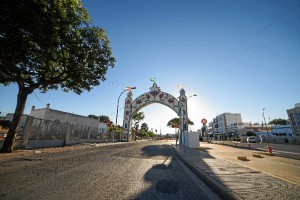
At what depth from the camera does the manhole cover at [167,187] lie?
438 centimetres

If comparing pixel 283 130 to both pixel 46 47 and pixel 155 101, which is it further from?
pixel 46 47

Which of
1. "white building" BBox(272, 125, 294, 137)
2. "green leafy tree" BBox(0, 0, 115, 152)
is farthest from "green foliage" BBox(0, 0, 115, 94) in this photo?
"white building" BBox(272, 125, 294, 137)

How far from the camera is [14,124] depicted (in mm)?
11477

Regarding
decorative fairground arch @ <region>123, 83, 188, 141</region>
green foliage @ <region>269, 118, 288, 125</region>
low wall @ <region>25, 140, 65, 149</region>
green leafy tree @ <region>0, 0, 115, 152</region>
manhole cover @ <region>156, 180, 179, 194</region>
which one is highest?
green foliage @ <region>269, 118, 288, 125</region>

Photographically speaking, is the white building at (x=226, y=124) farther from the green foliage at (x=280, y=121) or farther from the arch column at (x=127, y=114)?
the arch column at (x=127, y=114)

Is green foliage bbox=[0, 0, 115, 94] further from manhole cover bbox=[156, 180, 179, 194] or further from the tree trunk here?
manhole cover bbox=[156, 180, 179, 194]

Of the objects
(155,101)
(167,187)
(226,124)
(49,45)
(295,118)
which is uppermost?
(226,124)

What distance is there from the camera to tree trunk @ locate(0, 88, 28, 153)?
35.9 ft

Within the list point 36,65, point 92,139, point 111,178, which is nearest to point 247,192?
point 111,178

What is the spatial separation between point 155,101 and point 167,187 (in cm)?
3485

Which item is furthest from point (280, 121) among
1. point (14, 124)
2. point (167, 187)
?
point (14, 124)

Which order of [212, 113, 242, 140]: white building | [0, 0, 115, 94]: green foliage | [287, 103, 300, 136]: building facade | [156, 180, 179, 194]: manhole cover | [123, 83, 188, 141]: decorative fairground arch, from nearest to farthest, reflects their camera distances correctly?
[156, 180, 179, 194]: manhole cover, [0, 0, 115, 94]: green foliage, [123, 83, 188, 141]: decorative fairground arch, [287, 103, 300, 136]: building facade, [212, 113, 242, 140]: white building

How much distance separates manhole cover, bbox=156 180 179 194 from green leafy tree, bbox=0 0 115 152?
938cm

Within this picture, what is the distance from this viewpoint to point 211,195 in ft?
13.9
